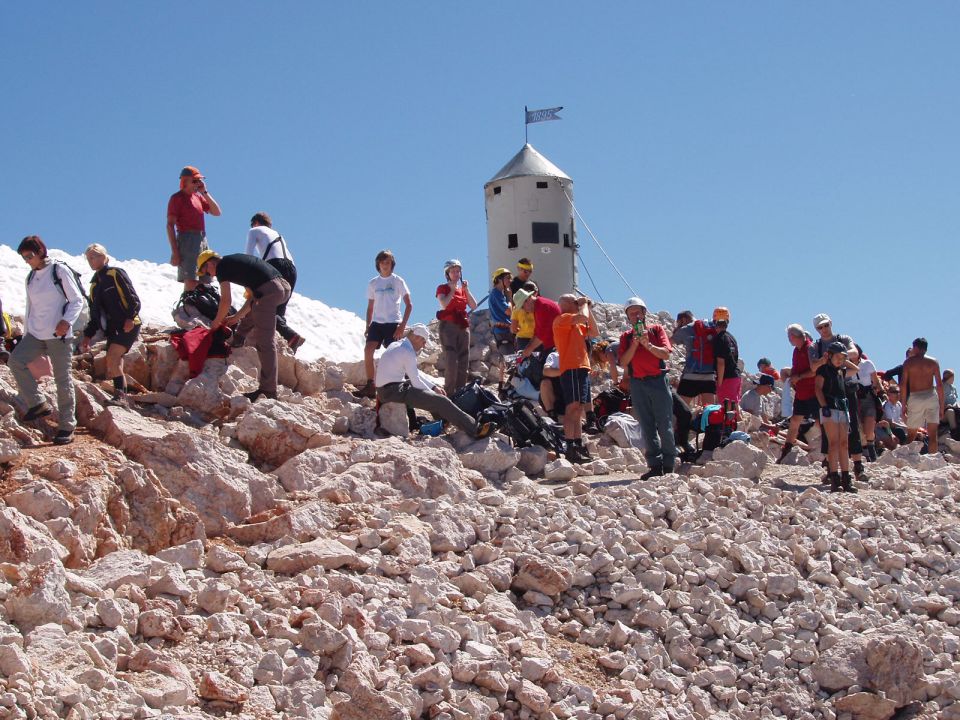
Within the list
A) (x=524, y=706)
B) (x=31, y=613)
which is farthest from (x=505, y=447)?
(x=31, y=613)

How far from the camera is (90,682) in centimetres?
571

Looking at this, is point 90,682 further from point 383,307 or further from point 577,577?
point 383,307

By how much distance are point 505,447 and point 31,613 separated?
5.82 metres

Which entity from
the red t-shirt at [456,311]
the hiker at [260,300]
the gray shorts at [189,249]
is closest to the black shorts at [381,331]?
the red t-shirt at [456,311]

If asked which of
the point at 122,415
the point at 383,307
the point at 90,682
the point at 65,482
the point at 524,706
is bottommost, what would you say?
the point at 524,706

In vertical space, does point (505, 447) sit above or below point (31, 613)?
above

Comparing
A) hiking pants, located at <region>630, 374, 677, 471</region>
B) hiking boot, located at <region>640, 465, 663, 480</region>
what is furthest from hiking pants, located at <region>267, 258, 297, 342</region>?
hiking boot, located at <region>640, 465, 663, 480</region>

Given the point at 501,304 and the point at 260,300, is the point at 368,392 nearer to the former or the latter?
the point at 260,300

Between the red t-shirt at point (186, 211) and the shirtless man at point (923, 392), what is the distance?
9.32 meters

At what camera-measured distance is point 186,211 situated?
13.0 metres

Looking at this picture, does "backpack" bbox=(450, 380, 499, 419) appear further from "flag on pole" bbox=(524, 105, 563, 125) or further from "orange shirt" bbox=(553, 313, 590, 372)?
"flag on pole" bbox=(524, 105, 563, 125)

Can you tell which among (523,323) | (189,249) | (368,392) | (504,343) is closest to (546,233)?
(504,343)

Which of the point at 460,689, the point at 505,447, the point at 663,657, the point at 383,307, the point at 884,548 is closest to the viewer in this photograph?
the point at 460,689

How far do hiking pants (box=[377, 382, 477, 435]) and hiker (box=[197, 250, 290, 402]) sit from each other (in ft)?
3.80
